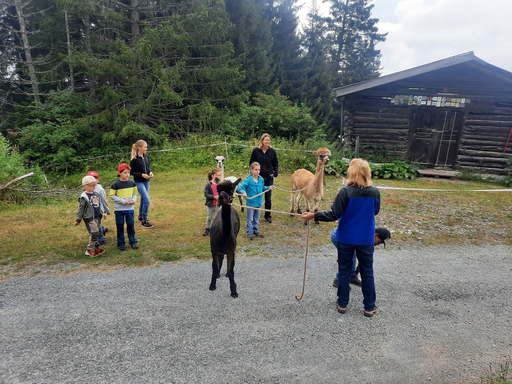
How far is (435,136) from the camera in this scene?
44.6 feet

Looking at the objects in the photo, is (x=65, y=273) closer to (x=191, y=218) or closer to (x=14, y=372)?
(x=14, y=372)

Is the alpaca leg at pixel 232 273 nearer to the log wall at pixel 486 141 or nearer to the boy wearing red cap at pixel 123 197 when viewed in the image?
the boy wearing red cap at pixel 123 197

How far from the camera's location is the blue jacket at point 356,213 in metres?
3.40

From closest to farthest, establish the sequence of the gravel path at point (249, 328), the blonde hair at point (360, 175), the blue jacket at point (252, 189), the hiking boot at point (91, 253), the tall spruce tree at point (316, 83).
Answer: the gravel path at point (249, 328)
the blonde hair at point (360, 175)
the hiking boot at point (91, 253)
the blue jacket at point (252, 189)
the tall spruce tree at point (316, 83)

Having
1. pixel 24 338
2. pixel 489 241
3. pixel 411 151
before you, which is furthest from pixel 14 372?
pixel 411 151

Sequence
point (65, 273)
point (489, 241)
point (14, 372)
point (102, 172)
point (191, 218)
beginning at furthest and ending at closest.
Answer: point (102, 172) → point (191, 218) → point (489, 241) → point (65, 273) → point (14, 372)

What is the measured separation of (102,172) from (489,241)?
1376cm

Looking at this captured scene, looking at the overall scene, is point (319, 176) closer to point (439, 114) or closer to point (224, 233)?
point (224, 233)

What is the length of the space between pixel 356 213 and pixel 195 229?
4103 mm

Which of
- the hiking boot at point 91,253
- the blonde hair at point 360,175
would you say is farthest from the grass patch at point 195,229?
the blonde hair at point 360,175

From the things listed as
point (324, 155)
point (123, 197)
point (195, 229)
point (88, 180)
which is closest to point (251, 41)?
point (324, 155)

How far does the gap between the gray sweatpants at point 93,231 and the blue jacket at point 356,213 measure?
387cm

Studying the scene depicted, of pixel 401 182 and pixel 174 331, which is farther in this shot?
pixel 401 182

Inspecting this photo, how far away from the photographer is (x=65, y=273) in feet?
15.1
